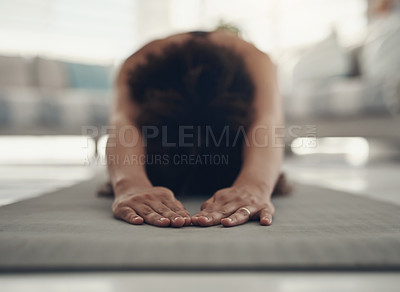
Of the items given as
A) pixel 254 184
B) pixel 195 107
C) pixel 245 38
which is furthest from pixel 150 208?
pixel 245 38

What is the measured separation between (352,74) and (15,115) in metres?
2.39

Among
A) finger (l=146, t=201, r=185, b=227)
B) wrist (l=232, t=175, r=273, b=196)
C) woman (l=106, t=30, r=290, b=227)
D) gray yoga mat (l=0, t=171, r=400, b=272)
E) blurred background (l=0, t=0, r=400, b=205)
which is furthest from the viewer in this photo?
blurred background (l=0, t=0, r=400, b=205)

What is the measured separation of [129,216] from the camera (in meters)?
0.66

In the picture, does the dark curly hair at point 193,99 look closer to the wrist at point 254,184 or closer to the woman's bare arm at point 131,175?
the woman's bare arm at point 131,175

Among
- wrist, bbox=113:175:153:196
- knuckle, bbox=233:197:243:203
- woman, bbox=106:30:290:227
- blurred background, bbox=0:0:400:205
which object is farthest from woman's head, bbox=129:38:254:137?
blurred background, bbox=0:0:400:205

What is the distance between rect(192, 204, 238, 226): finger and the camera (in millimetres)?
625

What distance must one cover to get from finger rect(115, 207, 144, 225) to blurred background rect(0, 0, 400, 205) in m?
0.49

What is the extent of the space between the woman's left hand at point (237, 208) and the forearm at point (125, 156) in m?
0.18

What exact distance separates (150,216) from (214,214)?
12 centimetres

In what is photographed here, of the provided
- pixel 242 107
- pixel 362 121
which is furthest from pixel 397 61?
pixel 242 107

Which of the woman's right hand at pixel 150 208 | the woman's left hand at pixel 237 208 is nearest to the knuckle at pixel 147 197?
the woman's right hand at pixel 150 208

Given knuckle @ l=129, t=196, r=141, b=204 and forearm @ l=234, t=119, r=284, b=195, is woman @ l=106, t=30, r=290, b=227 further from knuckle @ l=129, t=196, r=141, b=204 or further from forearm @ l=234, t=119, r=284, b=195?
knuckle @ l=129, t=196, r=141, b=204

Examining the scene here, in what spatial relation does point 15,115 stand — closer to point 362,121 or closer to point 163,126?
point 163,126

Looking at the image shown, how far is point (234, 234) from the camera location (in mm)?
567
